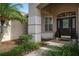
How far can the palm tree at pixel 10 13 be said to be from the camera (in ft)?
29.9

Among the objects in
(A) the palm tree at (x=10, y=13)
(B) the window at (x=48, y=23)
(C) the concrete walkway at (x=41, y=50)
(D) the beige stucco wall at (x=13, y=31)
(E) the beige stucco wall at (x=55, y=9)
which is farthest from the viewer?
(B) the window at (x=48, y=23)

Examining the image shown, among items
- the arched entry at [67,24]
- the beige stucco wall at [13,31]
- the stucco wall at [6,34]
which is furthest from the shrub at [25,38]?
the arched entry at [67,24]

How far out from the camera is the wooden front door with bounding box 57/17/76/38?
10.4 metres

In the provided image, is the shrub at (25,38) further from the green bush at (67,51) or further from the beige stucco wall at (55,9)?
the beige stucco wall at (55,9)

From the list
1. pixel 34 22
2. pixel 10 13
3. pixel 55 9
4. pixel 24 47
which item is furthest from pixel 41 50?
pixel 55 9

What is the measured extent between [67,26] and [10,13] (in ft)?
9.25

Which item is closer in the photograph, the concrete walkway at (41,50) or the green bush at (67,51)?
the green bush at (67,51)

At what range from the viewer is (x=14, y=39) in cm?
941

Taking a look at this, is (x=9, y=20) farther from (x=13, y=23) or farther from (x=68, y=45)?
(x=68, y=45)

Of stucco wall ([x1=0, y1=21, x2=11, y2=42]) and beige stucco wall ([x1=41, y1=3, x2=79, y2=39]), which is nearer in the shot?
stucco wall ([x1=0, y1=21, x2=11, y2=42])

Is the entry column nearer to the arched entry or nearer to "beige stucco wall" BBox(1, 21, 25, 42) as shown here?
"beige stucco wall" BBox(1, 21, 25, 42)

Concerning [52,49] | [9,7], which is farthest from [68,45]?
[9,7]

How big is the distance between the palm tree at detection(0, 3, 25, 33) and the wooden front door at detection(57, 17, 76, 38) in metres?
2.00

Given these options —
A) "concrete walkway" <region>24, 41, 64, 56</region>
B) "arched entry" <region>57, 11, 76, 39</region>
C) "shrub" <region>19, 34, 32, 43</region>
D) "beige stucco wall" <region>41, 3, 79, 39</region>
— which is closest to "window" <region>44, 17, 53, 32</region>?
"beige stucco wall" <region>41, 3, 79, 39</region>
